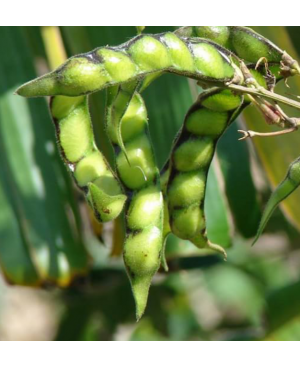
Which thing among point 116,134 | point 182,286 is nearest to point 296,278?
point 182,286

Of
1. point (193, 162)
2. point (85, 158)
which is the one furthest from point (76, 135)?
point (193, 162)

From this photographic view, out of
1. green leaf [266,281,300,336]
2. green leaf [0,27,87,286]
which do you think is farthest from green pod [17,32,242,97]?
green leaf [266,281,300,336]

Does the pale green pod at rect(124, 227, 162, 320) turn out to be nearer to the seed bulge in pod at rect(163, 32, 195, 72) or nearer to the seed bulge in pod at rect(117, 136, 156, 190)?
the seed bulge in pod at rect(117, 136, 156, 190)

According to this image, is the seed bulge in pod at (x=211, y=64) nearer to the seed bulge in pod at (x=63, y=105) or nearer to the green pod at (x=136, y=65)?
the green pod at (x=136, y=65)

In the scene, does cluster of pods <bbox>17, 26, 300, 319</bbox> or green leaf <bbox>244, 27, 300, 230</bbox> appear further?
green leaf <bbox>244, 27, 300, 230</bbox>

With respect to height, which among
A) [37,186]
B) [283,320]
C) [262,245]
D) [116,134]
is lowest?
[283,320]

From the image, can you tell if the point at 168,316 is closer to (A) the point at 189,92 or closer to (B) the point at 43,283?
(B) the point at 43,283

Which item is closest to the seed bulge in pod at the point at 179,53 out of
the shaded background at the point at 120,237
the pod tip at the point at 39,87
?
the pod tip at the point at 39,87
